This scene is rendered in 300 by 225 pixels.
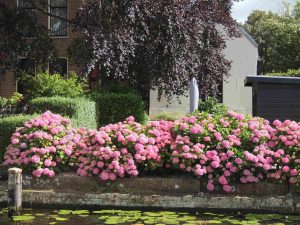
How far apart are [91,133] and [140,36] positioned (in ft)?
25.1

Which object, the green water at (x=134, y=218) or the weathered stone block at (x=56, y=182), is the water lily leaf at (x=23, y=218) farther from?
the weathered stone block at (x=56, y=182)

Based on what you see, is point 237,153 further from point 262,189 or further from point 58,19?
point 58,19

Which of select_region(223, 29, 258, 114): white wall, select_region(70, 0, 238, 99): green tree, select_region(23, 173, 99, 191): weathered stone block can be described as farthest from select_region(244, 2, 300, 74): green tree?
select_region(23, 173, 99, 191): weathered stone block

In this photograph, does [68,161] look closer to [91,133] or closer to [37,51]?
[91,133]

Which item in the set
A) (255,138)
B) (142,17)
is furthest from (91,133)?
(142,17)

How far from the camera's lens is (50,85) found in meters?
17.9

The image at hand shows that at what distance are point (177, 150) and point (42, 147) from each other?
81.3 inches

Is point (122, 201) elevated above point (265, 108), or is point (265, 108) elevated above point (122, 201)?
point (265, 108)

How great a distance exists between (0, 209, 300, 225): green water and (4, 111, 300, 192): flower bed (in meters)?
0.56

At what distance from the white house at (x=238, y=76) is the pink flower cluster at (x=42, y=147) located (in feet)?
55.9

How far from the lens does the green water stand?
632 centimetres

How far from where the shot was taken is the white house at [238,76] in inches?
987

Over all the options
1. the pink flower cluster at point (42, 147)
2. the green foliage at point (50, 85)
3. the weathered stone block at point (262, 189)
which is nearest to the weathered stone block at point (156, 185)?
the weathered stone block at point (262, 189)

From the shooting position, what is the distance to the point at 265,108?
431 inches
